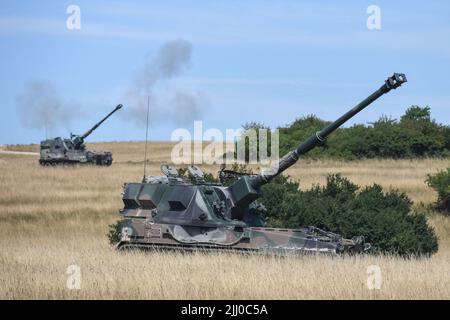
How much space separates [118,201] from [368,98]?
1575cm

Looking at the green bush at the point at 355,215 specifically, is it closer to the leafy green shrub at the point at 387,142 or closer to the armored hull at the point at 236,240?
the armored hull at the point at 236,240

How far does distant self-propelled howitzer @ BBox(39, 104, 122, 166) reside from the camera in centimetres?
5341

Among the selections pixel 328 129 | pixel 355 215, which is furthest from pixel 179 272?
pixel 355 215

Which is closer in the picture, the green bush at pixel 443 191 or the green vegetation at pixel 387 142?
the green bush at pixel 443 191

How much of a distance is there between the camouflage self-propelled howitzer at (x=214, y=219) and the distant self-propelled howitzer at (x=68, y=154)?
3349cm

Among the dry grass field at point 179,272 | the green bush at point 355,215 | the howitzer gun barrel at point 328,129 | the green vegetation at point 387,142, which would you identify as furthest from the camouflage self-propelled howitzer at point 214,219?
the green vegetation at point 387,142

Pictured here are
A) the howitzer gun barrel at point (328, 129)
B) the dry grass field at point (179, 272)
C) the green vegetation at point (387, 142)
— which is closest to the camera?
the dry grass field at point (179, 272)

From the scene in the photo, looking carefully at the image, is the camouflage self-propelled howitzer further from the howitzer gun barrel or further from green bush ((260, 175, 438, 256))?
→ green bush ((260, 175, 438, 256))

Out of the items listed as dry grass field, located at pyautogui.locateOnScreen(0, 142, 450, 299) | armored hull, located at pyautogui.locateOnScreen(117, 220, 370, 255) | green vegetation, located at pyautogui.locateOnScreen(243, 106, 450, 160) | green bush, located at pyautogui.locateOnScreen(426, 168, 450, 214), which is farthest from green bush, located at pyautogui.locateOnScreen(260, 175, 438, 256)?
green vegetation, located at pyautogui.locateOnScreen(243, 106, 450, 160)

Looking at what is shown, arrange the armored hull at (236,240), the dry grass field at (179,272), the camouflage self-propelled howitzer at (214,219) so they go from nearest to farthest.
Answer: the dry grass field at (179,272)
the armored hull at (236,240)
the camouflage self-propelled howitzer at (214,219)

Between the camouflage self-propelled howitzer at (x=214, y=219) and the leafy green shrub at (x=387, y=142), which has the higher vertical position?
the leafy green shrub at (x=387, y=142)

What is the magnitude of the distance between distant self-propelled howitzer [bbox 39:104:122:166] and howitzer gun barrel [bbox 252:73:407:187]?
3445 cm

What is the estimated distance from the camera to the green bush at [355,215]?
69.4 ft
